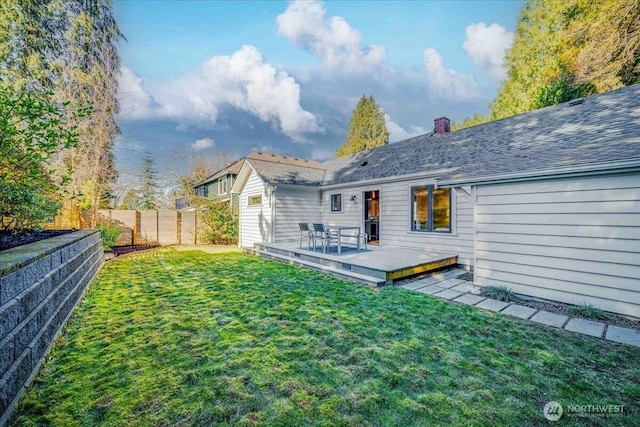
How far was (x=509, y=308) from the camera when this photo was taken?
13.9 feet

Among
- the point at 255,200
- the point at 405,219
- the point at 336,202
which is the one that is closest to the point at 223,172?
the point at 255,200

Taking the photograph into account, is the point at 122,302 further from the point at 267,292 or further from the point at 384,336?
the point at 384,336

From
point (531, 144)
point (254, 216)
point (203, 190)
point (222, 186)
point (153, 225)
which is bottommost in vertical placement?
point (153, 225)

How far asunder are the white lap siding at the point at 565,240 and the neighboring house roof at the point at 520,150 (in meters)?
0.33

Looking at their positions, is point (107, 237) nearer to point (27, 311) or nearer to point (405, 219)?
point (27, 311)

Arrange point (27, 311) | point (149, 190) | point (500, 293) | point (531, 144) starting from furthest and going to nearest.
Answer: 1. point (149, 190)
2. point (531, 144)
3. point (500, 293)
4. point (27, 311)

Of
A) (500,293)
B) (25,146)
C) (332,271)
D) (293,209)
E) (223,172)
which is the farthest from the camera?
(223,172)

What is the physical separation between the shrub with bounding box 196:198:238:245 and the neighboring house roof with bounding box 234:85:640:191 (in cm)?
387

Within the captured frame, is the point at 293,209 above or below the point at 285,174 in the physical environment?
below

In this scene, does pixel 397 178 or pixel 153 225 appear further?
pixel 153 225

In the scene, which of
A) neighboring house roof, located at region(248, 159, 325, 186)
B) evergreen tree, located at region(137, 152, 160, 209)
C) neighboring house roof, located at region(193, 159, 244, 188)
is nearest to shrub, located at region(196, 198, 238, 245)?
neighboring house roof, located at region(248, 159, 325, 186)

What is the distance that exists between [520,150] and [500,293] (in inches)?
141

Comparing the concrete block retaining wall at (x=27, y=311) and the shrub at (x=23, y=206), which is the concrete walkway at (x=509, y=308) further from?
Result: the shrub at (x=23, y=206)

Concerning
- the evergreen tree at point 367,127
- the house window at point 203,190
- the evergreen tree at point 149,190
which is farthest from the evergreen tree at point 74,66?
the evergreen tree at point 367,127
